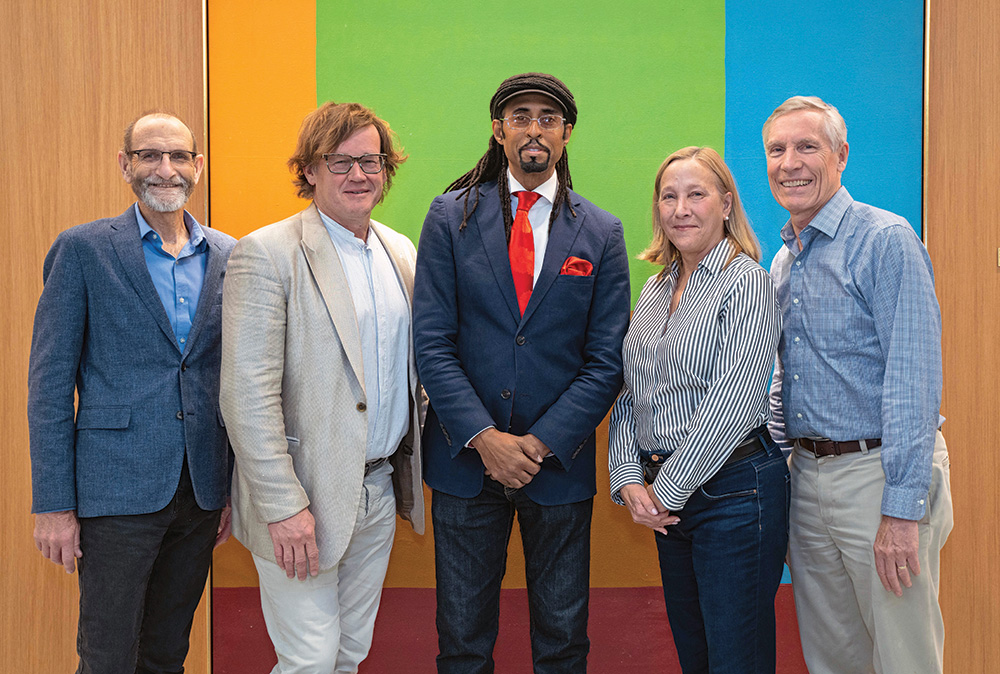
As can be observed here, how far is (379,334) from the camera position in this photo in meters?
2.21

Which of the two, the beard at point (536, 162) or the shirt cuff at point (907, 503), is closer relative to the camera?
the shirt cuff at point (907, 503)

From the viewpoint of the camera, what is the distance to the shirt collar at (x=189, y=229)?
88.9 inches

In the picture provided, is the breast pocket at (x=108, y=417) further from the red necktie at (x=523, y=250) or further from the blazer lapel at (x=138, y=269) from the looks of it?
the red necktie at (x=523, y=250)

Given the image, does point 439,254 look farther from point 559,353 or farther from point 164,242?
point 164,242

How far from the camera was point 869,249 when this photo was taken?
208 cm

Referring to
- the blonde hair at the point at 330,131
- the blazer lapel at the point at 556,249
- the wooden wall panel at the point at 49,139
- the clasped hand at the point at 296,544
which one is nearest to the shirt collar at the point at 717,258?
the blazer lapel at the point at 556,249

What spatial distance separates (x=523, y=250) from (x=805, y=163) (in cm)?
89

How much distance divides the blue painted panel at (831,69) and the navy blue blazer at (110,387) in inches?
90.4

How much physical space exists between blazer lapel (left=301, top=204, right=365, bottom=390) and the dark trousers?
65 centimetres

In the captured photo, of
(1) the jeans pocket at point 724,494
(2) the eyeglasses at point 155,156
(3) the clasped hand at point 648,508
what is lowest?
(3) the clasped hand at point 648,508

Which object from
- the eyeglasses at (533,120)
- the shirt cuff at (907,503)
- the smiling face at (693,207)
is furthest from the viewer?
the eyeglasses at (533,120)

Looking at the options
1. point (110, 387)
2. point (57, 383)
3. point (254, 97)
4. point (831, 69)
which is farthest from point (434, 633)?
point (831, 69)

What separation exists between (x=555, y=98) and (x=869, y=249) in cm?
103

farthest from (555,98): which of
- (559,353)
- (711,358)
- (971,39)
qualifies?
(971,39)
